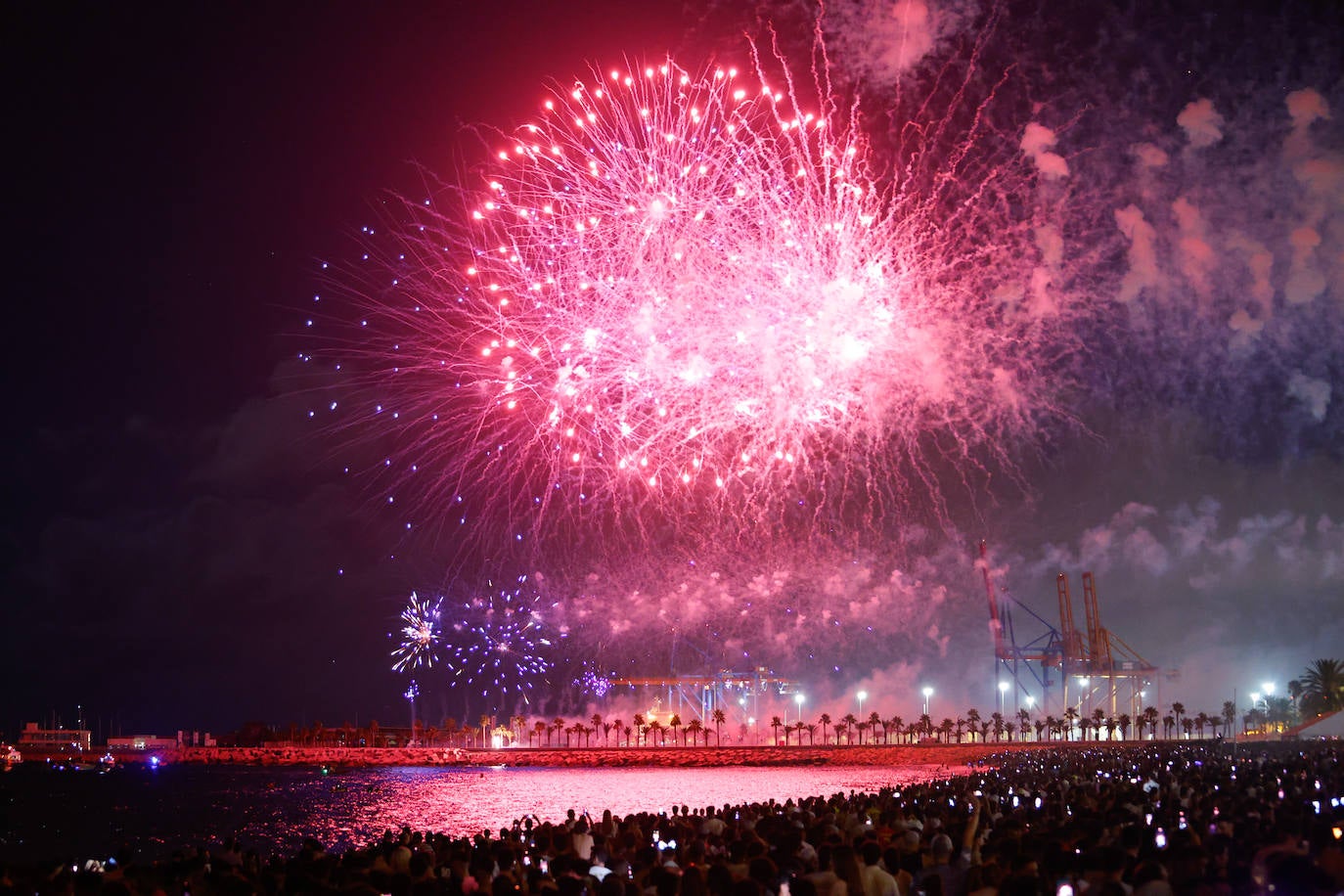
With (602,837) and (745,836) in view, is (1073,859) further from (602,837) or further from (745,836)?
(602,837)

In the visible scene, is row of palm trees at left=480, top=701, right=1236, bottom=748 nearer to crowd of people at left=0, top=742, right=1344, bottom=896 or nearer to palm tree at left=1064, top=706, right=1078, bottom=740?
palm tree at left=1064, top=706, right=1078, bottom=740

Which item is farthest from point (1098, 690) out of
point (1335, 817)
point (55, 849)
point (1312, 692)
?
point (1335, 817)

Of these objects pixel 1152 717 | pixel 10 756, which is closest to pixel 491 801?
pixel 1152 717

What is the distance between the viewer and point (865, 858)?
10555 mm

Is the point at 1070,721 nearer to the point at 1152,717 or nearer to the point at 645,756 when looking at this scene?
the point at 1152,717

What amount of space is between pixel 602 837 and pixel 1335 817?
10551 mm

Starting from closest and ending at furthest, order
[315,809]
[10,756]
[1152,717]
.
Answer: [315,809] → [1152,717] → [10,756]

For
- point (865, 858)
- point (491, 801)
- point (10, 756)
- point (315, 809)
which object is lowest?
point (10, 756)

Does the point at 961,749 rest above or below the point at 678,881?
below

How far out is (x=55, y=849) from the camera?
47.1m

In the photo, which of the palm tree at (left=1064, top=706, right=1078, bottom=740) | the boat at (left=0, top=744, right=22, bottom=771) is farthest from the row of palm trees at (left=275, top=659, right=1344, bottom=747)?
the boat at (left=0, top=744, right=22, bottom=771)

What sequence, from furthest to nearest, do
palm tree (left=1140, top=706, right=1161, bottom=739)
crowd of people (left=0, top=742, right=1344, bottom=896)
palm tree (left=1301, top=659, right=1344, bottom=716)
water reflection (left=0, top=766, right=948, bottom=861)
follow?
palm tree (left=1140, top=706, right=1161, bottom=739)
palm tree (left=1301, top=659, right=1344, bottom=716)
water reflection (left=0, top=766, right=948, bottom=861)
crowd of people (left=0, top=742, right=1344, bottom=896)

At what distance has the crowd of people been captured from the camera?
9539 millimetres

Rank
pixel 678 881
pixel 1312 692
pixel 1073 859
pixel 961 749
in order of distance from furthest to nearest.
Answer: pixel 961 749
pixel 1312 692
pixel 1073 859
pixel 678 881
